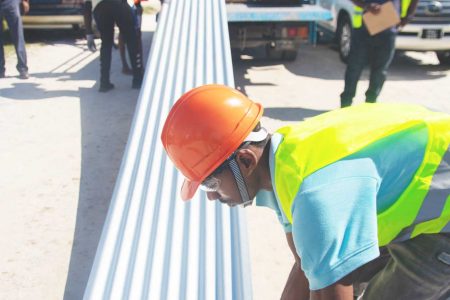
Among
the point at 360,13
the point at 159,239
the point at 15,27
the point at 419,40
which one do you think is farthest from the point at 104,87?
the point at 159,239

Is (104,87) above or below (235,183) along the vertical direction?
below

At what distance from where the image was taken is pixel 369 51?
488 centimetres

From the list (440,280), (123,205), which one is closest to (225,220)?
(123,205)

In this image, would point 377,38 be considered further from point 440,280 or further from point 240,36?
point 440,280

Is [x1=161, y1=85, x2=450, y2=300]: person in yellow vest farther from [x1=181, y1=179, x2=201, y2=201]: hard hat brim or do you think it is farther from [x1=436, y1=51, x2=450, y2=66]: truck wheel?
[x1=436, y1=51, x2=450, y2=66]: truck wheel

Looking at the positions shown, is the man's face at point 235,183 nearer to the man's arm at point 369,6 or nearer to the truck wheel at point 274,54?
the man's arm at point 369,6

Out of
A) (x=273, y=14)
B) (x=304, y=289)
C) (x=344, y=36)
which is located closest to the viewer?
(x=304, y=289)

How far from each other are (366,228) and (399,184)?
218mm

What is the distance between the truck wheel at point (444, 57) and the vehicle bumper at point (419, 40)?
2.25ft

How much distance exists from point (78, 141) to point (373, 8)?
281 centimetres

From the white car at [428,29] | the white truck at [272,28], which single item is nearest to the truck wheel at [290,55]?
the white truck at [272,28]

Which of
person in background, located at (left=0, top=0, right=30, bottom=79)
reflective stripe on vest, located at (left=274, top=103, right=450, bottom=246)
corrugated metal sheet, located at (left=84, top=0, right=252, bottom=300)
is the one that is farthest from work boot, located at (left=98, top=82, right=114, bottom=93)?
reflective stripe on vest, located at (left=274, top=103, right=450, bottom=246)

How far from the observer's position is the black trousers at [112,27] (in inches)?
225

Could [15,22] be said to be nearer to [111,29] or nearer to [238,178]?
[111,29]
